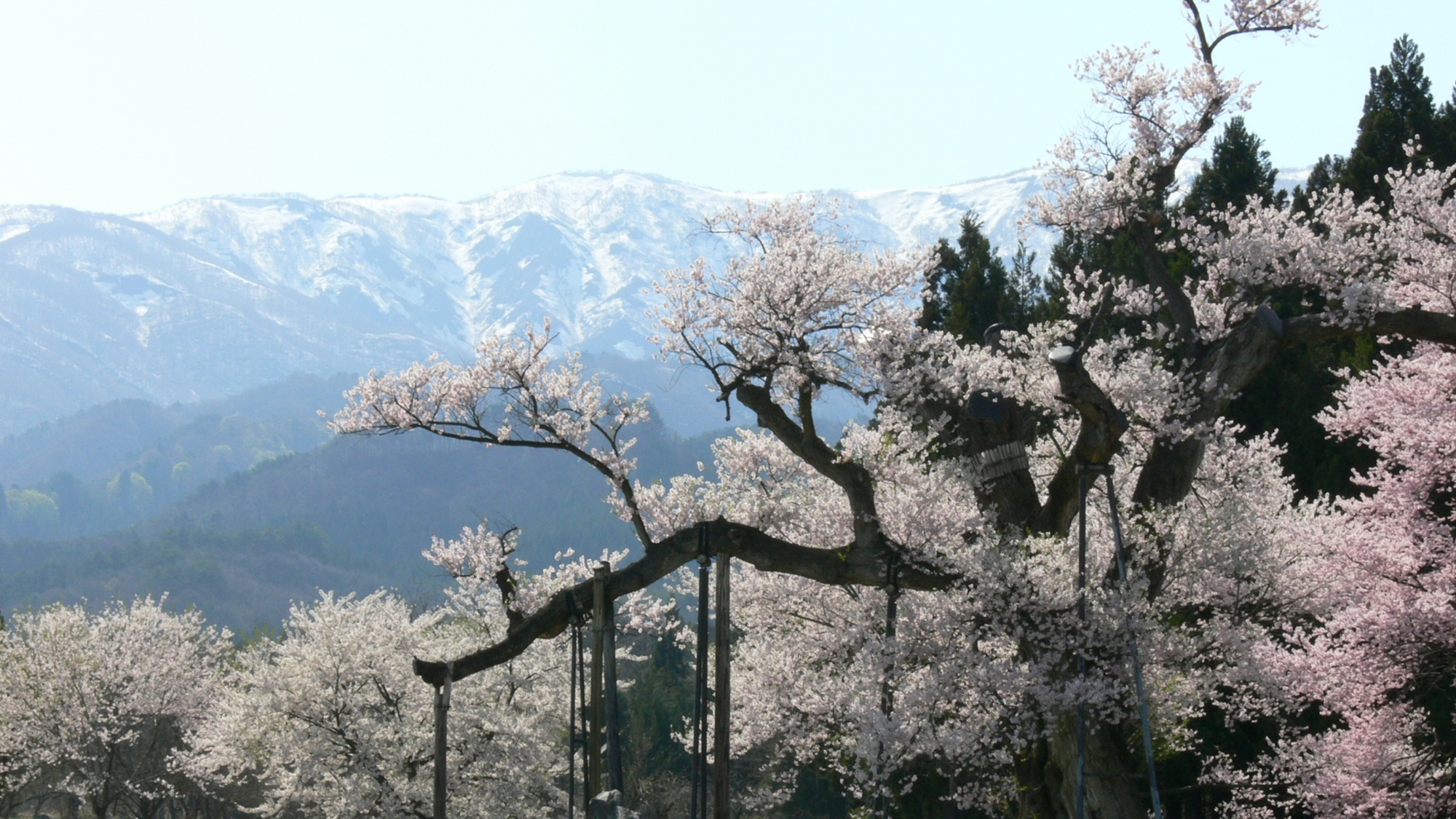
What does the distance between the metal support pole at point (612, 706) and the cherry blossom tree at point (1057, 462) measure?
406 millimetres

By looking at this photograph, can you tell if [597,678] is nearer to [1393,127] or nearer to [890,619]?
[890,619]

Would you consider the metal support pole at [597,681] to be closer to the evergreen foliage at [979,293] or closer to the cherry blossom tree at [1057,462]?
the cherry blossom tree at [1057,462]

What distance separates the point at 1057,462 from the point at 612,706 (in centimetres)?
665

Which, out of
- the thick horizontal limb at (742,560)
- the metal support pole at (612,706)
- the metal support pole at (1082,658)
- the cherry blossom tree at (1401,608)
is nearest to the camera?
the metal support pole at (1082,658)

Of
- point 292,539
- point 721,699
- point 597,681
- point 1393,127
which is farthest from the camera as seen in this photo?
point 292,539

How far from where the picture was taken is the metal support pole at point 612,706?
10.9 meters

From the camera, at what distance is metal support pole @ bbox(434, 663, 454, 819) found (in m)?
11.9

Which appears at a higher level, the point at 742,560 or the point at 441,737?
the point at 742,560

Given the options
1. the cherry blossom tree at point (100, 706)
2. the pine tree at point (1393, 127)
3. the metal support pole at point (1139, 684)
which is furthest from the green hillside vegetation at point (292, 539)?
the metal support pole at point (1139, 684)

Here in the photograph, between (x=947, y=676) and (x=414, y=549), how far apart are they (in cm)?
18593

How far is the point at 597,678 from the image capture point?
11.0 meters

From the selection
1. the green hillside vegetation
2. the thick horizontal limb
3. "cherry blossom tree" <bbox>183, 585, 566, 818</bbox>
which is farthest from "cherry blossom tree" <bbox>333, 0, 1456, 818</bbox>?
the green hillside vegetation

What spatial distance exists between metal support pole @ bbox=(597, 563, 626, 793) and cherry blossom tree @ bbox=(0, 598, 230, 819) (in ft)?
61.4

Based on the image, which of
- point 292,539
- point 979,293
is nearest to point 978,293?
point 979,293
